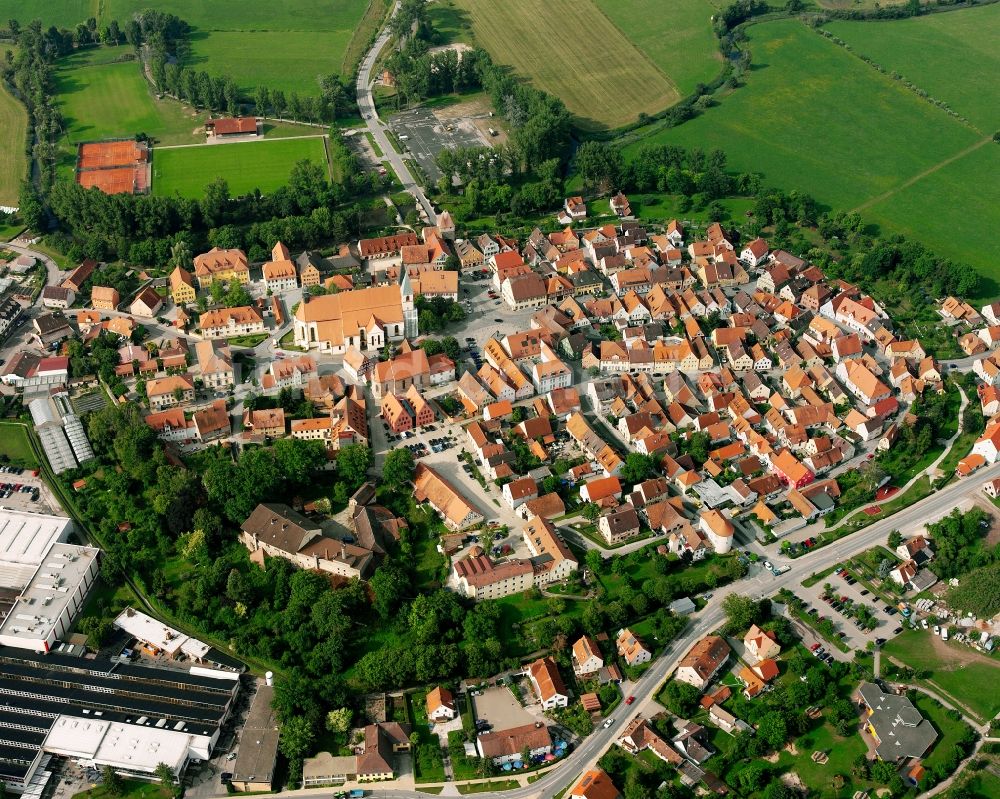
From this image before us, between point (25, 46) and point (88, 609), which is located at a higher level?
point (25, 46)

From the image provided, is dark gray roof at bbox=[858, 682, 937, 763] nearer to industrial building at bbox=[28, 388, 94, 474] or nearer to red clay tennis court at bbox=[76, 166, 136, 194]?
industrial building at bbox=[28, 388, 94, 474]

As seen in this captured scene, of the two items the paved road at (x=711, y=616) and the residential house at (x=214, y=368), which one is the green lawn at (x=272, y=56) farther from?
the paved road at (x=711, y=616)

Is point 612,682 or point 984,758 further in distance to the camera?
point 612,682

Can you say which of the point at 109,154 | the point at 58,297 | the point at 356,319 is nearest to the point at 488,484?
the point at 356,319

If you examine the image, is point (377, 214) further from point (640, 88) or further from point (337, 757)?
point (337, 757)

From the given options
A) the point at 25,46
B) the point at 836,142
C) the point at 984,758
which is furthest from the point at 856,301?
the point at 25,46

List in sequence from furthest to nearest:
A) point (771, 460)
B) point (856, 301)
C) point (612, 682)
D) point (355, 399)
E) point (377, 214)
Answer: point (377, 214), point (856, 301), point (355, 399), point (771, 460), point (612, 682)
